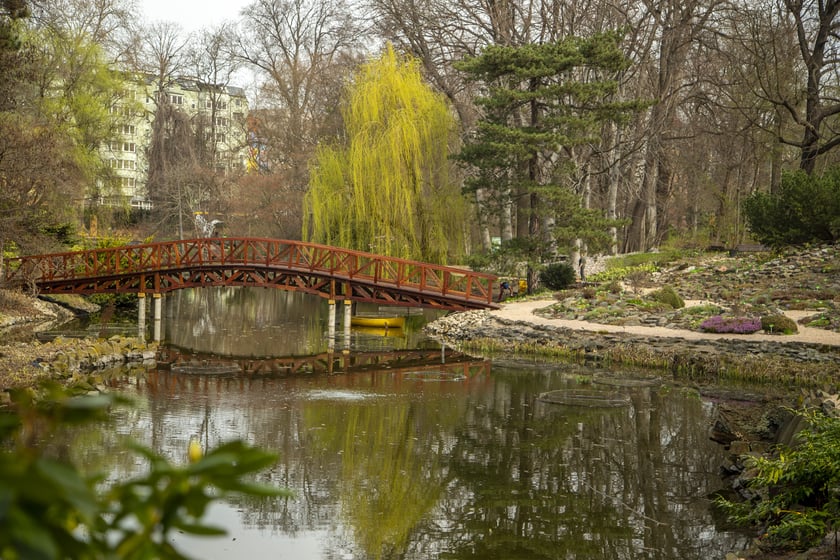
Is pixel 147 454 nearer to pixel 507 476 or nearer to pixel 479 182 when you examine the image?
pixel 507 476

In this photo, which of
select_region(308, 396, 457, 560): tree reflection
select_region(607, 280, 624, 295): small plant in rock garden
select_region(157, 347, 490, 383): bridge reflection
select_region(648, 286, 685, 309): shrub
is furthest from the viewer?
select_region(607, 280, 624, 295): small plant in rock garden

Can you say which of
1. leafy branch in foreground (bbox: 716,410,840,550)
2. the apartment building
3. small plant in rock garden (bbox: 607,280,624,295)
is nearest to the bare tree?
the apartment building

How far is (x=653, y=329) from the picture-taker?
1862 cm

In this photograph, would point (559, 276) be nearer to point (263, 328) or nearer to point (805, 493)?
point (263, 328)

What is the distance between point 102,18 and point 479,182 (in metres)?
17.5

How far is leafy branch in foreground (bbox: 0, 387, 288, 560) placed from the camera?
935 millimetres

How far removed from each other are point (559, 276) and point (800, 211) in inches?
261

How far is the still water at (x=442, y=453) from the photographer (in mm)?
7457

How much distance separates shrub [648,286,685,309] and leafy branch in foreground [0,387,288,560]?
20018mm

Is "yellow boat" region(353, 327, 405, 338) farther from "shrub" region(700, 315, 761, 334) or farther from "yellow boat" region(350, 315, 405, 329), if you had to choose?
"shrub" region(700, 315, 761, 334)

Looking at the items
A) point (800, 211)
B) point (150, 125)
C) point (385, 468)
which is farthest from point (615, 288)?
point (150, 125)

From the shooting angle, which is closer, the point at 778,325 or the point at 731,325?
the point at 778,325

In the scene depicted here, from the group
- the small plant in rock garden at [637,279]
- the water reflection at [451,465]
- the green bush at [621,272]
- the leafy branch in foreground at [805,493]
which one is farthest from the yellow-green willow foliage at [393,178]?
the leafy branch in foreground at [805,493]

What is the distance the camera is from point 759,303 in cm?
1967
